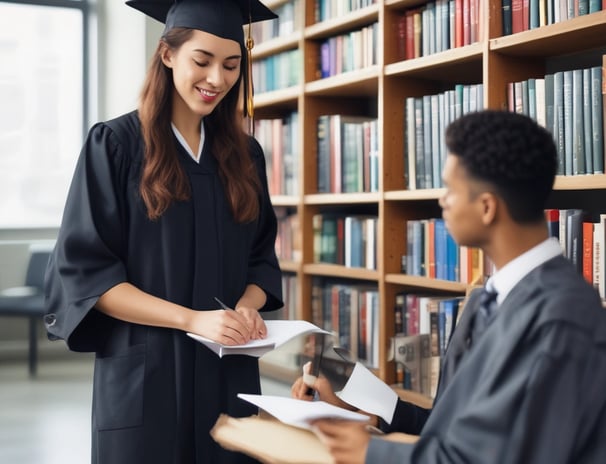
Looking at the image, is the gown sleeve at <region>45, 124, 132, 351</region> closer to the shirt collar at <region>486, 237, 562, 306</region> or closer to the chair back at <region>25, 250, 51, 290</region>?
the shirt collar at <region>486, 237, 562, 306</region>

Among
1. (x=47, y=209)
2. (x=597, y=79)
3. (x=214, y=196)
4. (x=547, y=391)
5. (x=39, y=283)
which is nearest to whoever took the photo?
(x=547, y=391)

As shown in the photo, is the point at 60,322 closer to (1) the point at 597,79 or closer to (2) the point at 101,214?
(2) the point at 101,214

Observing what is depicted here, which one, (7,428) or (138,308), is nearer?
(138,308)

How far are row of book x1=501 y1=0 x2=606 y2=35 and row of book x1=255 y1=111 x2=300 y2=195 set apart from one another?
1.40 metres

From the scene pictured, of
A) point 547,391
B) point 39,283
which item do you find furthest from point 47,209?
point 547,391

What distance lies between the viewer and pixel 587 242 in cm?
256

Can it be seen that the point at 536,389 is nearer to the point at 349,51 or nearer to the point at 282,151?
the point at 349,51

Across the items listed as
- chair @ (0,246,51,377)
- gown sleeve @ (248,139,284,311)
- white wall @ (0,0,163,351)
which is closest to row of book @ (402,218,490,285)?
gown sleeve @ (248,139,284,311)

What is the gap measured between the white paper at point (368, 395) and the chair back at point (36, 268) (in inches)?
181

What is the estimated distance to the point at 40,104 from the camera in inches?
243

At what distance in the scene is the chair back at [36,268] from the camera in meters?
5.56

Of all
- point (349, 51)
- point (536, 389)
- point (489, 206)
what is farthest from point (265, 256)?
point (349, 51)

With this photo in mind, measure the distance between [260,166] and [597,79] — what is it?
1237 millimetres

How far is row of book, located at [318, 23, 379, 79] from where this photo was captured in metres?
3.51
